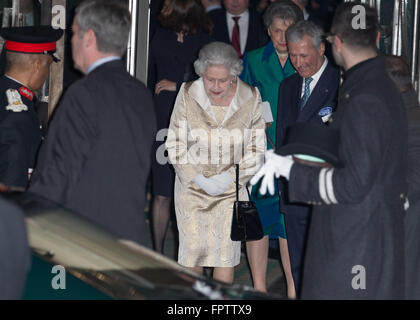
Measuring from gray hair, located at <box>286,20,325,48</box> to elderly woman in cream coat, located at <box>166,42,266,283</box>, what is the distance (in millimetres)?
387

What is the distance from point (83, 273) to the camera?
2.04 metres

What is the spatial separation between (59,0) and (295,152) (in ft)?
7.91

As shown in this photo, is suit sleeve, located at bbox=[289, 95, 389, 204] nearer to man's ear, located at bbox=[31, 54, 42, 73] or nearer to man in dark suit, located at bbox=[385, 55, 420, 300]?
man in dark suit, located at bbox=[385, 55, 420, 300]

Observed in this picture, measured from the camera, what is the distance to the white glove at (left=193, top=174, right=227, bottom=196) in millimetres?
4324

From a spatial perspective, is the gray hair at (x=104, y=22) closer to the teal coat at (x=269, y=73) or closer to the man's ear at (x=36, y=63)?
the man's ear at (x=36, y=63)

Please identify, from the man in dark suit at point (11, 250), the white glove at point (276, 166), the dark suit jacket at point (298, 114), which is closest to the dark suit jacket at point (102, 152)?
the white glove at point (276, 166)

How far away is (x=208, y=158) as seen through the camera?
4336mm

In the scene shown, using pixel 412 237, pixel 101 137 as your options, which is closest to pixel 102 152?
pixel 101 137

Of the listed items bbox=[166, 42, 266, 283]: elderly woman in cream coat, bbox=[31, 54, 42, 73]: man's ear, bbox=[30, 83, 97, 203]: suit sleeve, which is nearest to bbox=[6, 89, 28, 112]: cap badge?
bbox=[31, 54, 42, 73]: man's ear

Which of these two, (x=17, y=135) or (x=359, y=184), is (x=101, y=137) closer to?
(x=359, y=184)

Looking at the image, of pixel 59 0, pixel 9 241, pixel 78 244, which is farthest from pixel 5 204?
pixel 59 0

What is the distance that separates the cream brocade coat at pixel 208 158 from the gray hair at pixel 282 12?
683 millimetres

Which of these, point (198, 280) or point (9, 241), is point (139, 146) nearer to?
point (198, 280)

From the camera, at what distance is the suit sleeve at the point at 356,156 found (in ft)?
8.61
